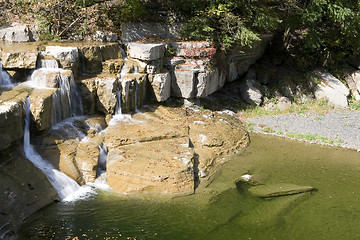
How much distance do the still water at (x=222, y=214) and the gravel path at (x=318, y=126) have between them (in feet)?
12.1

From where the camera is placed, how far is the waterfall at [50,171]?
10914 millimetres

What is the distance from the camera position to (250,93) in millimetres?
20875

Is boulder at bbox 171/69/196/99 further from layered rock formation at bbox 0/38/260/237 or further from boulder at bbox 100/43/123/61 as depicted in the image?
boulder at bbox 100/43/123/61

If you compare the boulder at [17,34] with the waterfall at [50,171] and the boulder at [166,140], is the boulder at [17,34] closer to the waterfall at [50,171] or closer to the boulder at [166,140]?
the waterfall at [50,171]

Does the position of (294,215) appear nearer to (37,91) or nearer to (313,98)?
(37,91)

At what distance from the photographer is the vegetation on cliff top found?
17594 mm

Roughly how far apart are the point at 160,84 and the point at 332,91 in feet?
37.0

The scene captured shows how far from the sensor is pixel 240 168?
528 inches

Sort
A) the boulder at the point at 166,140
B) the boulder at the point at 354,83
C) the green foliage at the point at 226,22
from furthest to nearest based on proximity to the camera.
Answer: the boulder at the point at 354,83 < the green foliage at the point at 226,22 < the boulder at the point at 166,140

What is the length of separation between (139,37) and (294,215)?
42.6 feet

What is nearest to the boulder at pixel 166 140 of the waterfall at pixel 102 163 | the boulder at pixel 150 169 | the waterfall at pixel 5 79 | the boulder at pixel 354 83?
the boulder at pixel 150 169

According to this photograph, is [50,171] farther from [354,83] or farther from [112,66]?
[354,83]

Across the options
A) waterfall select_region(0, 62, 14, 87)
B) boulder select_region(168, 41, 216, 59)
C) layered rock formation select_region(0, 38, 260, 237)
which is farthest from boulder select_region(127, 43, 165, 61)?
waterfall select_region(0, 62, 14, 87)

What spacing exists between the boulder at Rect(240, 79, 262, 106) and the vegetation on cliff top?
3292mm
